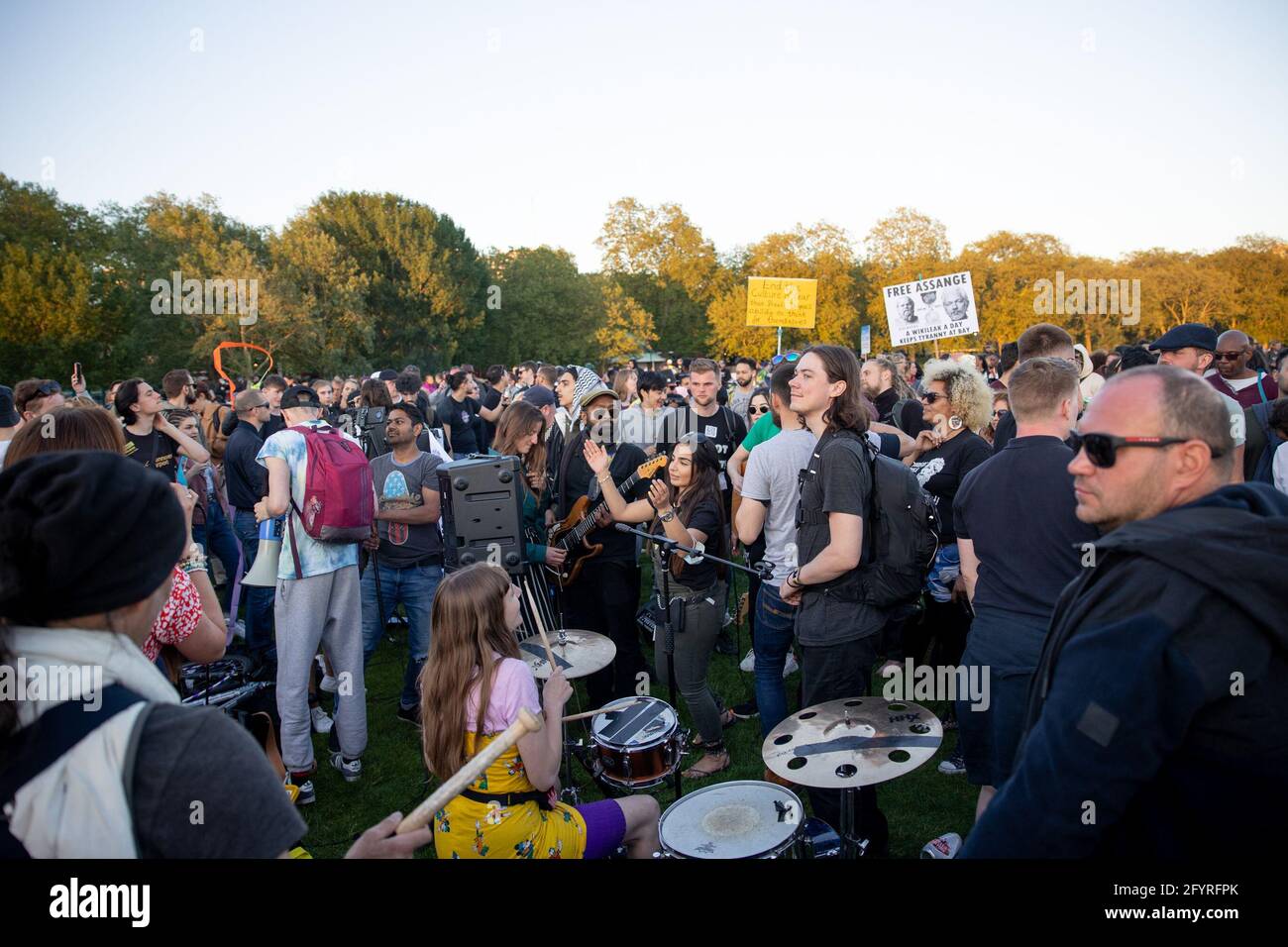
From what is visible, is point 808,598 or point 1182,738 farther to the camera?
point 808,598

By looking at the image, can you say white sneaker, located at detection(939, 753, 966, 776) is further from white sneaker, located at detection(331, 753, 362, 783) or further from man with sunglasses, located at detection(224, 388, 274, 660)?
man with sunglasses, located at detection(224, 388, 274, 660)

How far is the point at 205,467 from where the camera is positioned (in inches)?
280

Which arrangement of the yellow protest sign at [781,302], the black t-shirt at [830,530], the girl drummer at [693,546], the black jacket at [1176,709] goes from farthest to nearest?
the yellow protest sign at [781,302]
the girl drummer at [693,546]
the black t-shirt at [830,530]
the black jacket at [1176,709]

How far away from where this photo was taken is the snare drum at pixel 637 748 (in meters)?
3.71

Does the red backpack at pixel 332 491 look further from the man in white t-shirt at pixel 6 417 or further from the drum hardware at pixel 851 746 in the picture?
the drum hardware at pixel 851 746

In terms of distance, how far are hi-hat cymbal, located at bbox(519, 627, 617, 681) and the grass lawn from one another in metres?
0.97

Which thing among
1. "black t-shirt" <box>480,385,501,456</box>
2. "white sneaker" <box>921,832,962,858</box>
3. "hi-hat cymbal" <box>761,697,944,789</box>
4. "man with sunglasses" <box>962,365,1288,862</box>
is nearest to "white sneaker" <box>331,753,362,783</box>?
"hi-hat cymbal" <box>761,697,944,789</box>

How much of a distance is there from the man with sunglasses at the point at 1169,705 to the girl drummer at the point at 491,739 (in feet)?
5.63

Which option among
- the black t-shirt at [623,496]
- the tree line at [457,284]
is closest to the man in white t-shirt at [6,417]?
the black t-shirt at [623,496]

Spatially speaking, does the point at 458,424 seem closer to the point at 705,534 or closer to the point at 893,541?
the point at 705,534
